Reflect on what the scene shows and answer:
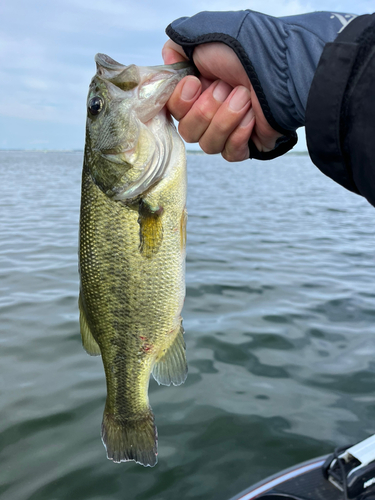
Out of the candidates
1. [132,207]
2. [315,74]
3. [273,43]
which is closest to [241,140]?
[273,43]

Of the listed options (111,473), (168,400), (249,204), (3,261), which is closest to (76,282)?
(3,261)

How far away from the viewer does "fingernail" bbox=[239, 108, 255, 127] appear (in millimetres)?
2336

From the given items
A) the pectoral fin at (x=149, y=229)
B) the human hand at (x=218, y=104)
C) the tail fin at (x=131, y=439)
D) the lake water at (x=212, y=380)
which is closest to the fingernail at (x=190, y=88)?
the human hand at (x=218, y=104)

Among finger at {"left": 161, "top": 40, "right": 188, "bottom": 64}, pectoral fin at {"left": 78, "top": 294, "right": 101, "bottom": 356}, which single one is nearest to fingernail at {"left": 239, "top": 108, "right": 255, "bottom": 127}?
finger at {"left": 161, "top": 40, "right": 188, "bottom": 64}

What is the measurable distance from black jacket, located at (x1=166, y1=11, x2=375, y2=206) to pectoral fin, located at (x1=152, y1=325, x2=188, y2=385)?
119 centimetres

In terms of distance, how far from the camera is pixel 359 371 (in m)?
5.03

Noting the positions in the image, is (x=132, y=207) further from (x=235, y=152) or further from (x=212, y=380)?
(x=212, y=380)

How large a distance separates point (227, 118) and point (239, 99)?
→ 11cm

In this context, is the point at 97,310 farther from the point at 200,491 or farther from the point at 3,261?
the point at 3,261

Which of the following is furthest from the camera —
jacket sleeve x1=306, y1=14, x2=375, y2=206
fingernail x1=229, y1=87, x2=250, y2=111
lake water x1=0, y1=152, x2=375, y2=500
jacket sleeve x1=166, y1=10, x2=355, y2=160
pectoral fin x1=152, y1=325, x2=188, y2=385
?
lake water x1=0, y1=152, x2=375, y2=500

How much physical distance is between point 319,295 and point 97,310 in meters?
5.78

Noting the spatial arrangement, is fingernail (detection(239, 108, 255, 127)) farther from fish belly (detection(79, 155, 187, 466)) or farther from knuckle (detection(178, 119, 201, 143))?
fish belly (detection(79, 155, 187, 466))

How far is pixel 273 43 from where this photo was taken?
2.01m

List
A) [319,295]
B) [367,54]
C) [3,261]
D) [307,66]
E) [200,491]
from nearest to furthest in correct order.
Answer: [367,54] → [307,66] → [200,491] → [319,295] → [3,261]
